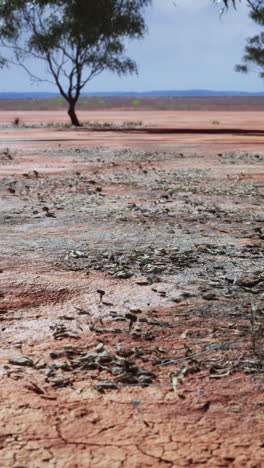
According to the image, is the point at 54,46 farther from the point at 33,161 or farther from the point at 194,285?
the point at 194,285

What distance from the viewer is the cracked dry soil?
8.89 feet

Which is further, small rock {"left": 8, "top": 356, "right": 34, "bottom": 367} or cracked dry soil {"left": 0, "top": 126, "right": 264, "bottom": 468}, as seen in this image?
small rock {"left": 8, "top": 356, "right": 34, "bottom": 367}

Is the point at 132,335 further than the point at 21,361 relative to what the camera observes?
Yes

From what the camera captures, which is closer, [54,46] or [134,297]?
[134,297]

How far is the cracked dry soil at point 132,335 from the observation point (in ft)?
8.89

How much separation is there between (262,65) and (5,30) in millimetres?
16901

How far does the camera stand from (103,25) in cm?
3106

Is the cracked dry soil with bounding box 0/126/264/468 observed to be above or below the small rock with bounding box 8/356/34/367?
below

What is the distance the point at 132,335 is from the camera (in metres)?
3.93

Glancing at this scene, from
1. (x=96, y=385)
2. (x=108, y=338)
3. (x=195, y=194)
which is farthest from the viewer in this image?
(x=195, y=194)

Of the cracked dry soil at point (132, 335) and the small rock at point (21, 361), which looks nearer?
the cracked dry soil at point (132, 335)

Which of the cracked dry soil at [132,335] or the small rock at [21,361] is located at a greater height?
the small rock at [21,361]

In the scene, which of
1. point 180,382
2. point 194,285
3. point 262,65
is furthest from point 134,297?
point 262,65

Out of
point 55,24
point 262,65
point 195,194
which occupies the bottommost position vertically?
point 195,194
